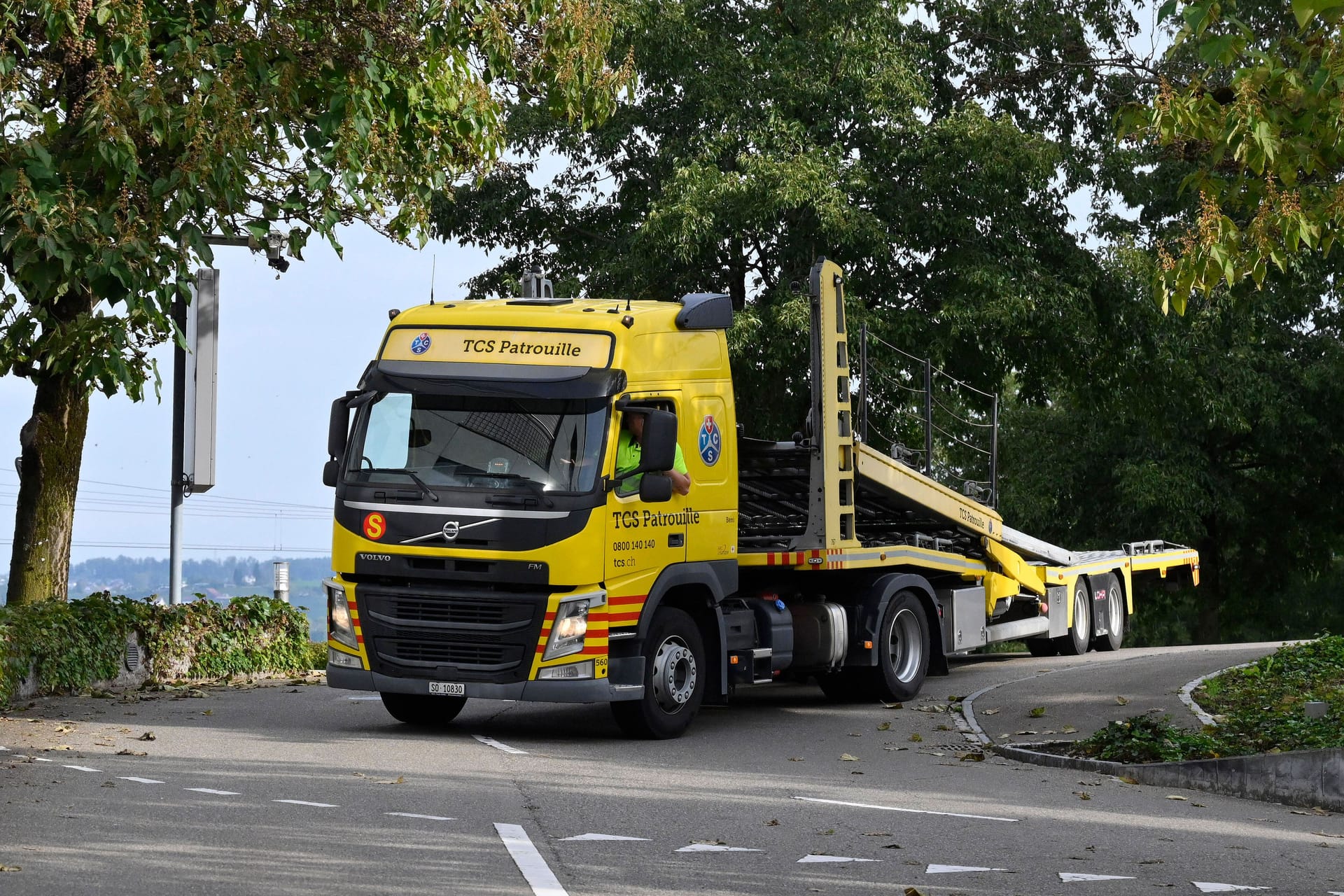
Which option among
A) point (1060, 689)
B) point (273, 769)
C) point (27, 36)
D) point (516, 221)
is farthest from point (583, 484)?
point (516, 221)

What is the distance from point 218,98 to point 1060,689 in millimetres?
8717

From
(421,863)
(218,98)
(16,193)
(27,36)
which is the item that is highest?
(27,36)

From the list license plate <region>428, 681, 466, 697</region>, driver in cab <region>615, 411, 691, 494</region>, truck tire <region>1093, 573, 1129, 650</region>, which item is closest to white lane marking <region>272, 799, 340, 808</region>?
license plate <region>428, 681, 466, 697</region>

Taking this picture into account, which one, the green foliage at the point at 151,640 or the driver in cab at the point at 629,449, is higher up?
the driver in cab at the point at 629,449

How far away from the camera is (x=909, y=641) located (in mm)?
15891

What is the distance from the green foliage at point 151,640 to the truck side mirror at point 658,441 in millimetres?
6054

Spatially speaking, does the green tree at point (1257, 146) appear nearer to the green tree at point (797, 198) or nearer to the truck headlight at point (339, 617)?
the truck headlight at point (339, 617)

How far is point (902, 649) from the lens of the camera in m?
15.8

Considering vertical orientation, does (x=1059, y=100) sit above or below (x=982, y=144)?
above

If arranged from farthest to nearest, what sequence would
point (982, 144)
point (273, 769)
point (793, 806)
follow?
point (982, 144) < point (273, 769) < point (793, 806)

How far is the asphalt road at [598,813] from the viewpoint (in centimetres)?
730

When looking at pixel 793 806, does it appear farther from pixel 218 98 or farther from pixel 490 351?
pixel 218 98

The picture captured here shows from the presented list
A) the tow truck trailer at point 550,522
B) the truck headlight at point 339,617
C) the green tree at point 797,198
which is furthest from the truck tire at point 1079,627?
the truck headlight at point 339,617

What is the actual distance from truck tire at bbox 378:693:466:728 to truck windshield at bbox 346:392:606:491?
2097mm
